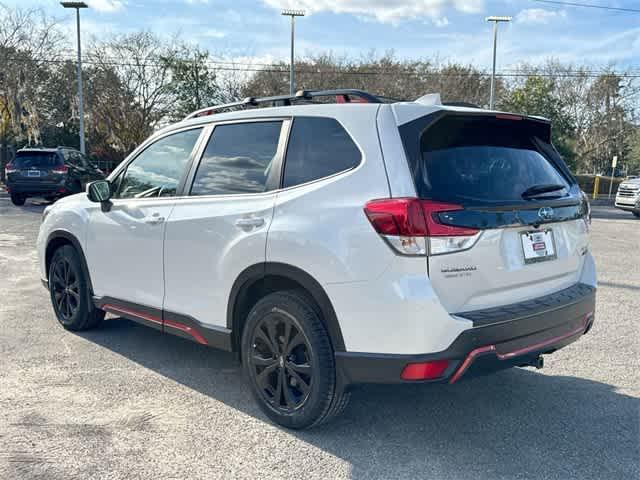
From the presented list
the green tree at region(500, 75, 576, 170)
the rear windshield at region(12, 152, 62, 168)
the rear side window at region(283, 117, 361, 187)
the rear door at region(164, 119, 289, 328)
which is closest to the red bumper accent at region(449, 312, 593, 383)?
the rear side window at region(283, 117, 361, 187)

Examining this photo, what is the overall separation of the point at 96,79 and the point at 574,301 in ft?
98.2

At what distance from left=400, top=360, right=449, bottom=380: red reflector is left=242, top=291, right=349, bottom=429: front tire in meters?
0.46

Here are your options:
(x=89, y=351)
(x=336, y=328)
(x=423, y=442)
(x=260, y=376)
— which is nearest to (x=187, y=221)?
(x=260, y=376)

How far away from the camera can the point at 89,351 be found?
4723mm

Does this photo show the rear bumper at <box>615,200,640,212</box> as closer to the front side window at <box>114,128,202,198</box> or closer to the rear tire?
the front side window at <box>114,128,202,198</box>

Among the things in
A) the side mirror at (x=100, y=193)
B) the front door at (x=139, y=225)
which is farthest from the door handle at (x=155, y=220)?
the side mirror at (x=100, y=193)

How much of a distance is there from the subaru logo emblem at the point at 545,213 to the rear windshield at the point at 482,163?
0.40 feet

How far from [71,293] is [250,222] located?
8.63ft

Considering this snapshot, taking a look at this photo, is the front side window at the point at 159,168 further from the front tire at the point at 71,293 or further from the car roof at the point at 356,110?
the front tire at the point at 71,293

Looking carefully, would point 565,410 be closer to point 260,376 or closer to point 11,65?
point 260,376

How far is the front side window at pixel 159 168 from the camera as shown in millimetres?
4121

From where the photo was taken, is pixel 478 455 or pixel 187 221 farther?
pixel 187 221

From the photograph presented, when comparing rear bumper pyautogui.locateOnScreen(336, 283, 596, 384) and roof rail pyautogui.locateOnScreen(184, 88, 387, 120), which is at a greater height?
roof rail pyautogui.locateOnScreen(184, 88, 387, 120)

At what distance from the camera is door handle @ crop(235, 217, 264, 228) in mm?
3334
